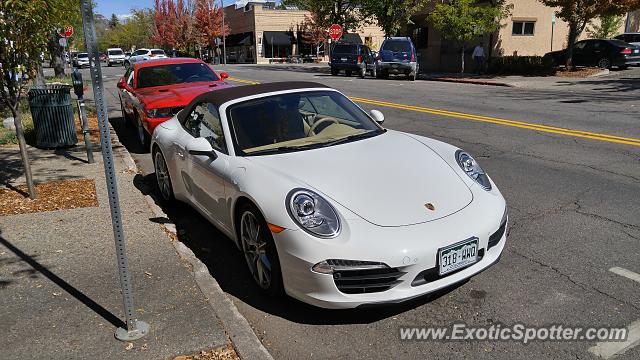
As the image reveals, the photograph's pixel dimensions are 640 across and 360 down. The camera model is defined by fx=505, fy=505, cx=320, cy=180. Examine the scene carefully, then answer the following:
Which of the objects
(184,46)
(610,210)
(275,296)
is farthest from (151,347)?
(184,46)

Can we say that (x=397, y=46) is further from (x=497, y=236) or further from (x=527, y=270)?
(x=497, y=236)

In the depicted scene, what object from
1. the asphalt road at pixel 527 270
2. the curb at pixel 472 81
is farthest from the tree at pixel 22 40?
the curb at pixel 472 81

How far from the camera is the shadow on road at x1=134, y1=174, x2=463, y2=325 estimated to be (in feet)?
11.5

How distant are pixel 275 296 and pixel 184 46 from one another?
2713 inches

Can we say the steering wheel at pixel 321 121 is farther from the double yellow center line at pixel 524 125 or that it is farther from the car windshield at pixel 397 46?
the car windshield at pixel 397 46

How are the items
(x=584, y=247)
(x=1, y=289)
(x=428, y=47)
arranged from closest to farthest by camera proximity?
(x=1, y=289)
(x=584, y=247)
(x=428, y=47)

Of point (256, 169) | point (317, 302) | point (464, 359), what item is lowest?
point (464, 359)

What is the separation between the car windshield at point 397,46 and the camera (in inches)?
1030

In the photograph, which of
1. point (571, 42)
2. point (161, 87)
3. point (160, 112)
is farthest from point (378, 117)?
point (571, 42)

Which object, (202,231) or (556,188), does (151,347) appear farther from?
(556,188)

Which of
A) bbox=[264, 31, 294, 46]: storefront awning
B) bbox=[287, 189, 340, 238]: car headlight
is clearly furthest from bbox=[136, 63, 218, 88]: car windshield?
bbox=[264, 31, 294, 46]: storefront awning

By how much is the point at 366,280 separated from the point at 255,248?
3.21 feet

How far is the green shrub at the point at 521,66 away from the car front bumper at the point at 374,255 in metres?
25.2

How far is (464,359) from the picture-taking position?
302 cm
